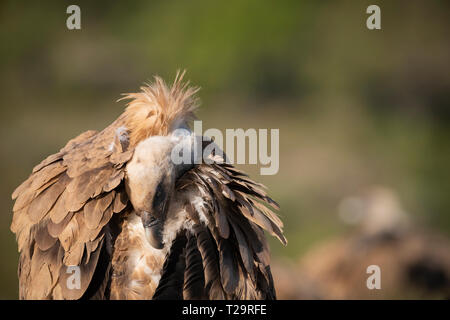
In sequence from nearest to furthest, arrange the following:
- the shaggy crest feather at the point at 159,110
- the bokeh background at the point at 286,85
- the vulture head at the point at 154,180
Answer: the vulture head at the point at 154,180, the shaggy crest feather at the point at 159,110, the bokeh background at the point at 286,85

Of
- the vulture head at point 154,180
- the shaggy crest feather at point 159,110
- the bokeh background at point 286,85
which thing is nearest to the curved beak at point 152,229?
the vulture head at point 154,180

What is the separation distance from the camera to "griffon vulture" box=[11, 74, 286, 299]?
6.49 feet

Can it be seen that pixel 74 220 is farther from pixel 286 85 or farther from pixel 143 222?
pixel 286 85

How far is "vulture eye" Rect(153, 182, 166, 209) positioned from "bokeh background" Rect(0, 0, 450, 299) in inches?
201

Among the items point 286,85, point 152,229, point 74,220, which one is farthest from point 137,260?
point 286,85

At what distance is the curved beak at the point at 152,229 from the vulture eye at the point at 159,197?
0.05 metres

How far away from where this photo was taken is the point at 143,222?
200cm

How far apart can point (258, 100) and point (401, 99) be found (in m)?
2.10

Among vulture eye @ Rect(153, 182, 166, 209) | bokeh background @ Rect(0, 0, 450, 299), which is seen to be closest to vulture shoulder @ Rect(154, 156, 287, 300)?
vulture eye @ Rect(153, 182, 166, 209)

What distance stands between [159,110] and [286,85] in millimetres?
7347

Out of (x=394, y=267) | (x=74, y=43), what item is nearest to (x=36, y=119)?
(x=74, y=43)

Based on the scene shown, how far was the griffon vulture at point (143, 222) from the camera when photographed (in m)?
1.98

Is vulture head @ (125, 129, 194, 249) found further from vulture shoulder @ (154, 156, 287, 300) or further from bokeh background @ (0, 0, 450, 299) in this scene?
bokeh background @ (0, 0, 450, 299)

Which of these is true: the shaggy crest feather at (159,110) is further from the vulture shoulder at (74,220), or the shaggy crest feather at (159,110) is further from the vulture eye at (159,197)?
the vulture eye at (159,197)
